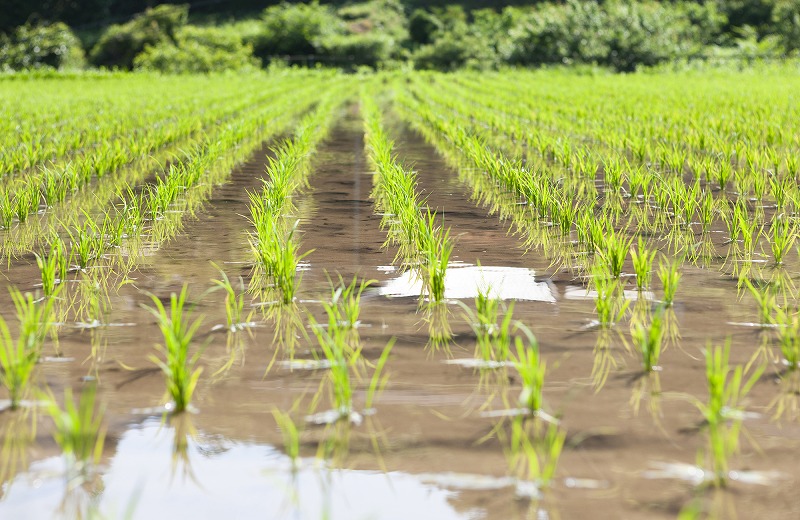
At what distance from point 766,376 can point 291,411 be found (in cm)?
119

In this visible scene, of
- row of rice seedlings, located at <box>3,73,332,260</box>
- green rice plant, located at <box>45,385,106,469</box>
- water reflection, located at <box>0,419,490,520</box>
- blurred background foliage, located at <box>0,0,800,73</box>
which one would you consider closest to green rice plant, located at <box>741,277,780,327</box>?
water reflection, located at <box>0,419,490,520</box>

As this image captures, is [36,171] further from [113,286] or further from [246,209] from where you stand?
[113,286]

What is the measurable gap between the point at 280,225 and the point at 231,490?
3017 mm

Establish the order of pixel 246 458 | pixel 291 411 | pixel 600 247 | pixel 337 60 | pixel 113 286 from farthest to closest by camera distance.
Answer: pixel 337 60 < pixel 600 247 < pixel 113 286 < pixel 291 411 < pixel 246 458

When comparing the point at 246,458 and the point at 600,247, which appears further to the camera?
the point at 600,247

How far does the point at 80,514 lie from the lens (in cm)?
179

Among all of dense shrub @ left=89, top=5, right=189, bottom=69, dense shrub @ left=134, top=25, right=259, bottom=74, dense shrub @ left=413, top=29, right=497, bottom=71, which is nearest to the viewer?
dense shrub @ left=413, top=29, right=497, bottom=71

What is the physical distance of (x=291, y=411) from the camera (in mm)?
2293

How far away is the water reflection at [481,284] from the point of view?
11.3ft

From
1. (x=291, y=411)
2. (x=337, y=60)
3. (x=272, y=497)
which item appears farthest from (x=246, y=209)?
(x=337, y=60)

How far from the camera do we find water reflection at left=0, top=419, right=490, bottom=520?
182 centimetres

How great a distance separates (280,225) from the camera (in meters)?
4.86

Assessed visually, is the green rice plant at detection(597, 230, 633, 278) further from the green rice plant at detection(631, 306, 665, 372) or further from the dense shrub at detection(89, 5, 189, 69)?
the dense shrub at detection(89, 5, 189, 69)

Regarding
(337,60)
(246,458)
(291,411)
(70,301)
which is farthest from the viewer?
(337,60)
